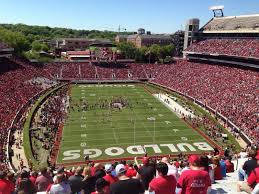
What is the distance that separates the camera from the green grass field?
3127cm

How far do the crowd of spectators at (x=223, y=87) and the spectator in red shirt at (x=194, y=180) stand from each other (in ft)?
89.8

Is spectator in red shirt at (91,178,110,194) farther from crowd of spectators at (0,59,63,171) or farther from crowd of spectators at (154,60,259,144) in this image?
crowd of spectators at (154,60,259,144)

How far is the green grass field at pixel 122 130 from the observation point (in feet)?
103

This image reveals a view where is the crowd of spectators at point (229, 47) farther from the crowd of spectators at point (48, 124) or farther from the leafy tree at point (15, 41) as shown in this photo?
the leafy tree at point (15, 41)

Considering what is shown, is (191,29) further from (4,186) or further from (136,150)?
(4,186)

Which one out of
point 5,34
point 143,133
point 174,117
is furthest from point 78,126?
point 5,34

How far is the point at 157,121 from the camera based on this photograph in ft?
134

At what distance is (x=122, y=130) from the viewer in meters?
36.9

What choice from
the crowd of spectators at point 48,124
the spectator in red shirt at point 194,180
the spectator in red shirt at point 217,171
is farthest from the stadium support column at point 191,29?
the spectator in red shirt at point 194,180

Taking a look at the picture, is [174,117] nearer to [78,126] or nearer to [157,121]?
[157,121]

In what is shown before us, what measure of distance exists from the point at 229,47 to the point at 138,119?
1127 inches

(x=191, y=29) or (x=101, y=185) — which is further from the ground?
(x=191, y=29)

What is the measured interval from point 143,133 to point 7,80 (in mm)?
25846

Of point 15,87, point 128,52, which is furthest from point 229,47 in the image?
point 15,87
